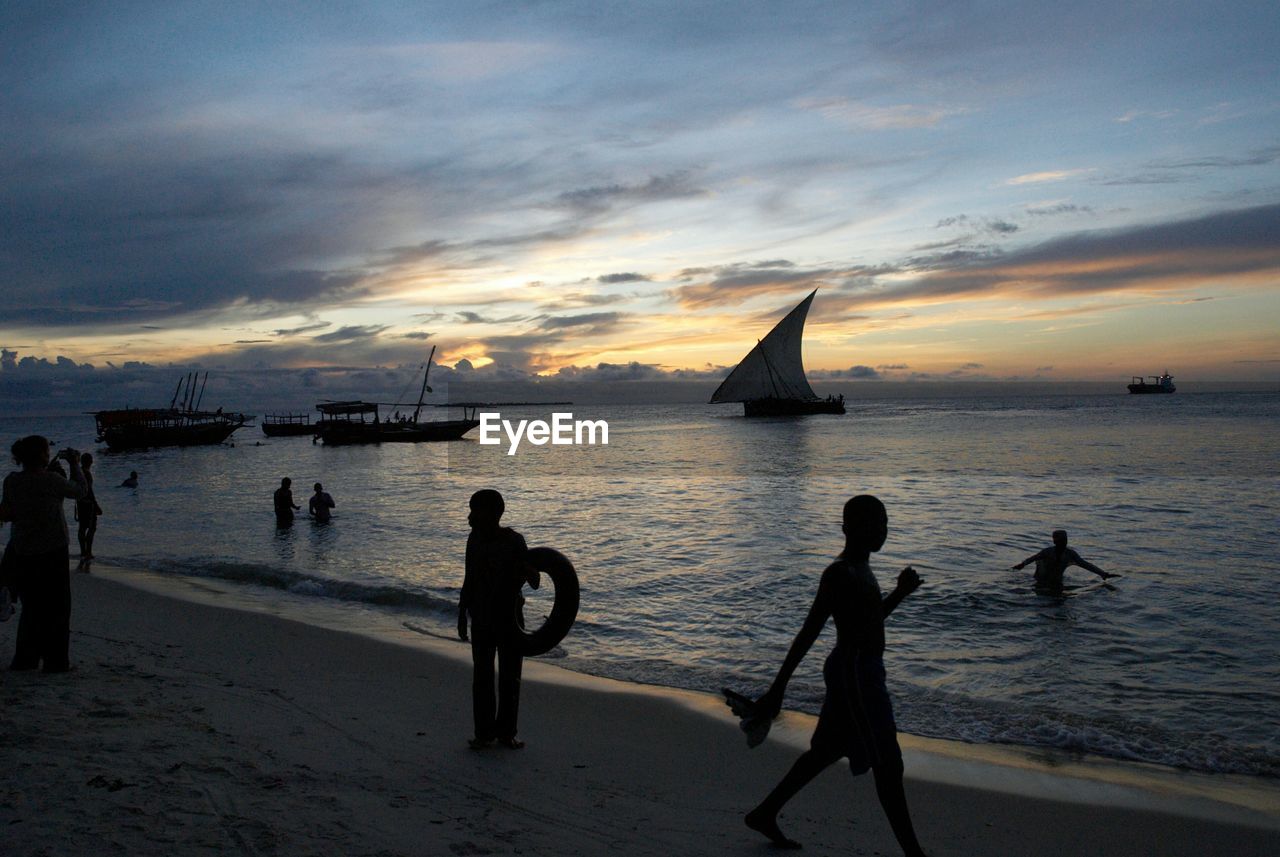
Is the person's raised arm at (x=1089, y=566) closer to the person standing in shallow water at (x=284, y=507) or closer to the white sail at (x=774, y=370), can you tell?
the person standing in shallow water at (x=284, y=507)

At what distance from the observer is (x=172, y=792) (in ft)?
13.5

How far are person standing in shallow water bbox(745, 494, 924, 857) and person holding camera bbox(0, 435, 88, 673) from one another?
5.54 metres

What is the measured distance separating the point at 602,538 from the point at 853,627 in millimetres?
15924

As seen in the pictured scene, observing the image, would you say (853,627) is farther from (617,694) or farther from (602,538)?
(602,538)

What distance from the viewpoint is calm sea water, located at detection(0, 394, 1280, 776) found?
7613 millimetres

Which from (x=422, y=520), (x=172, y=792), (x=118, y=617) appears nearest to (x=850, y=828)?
(x=172, y=792)

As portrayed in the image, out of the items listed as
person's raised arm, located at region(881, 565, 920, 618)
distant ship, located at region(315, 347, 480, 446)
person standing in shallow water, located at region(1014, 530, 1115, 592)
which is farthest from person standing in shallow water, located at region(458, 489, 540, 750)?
distant ship, located at region(315, 347, 480, 446)

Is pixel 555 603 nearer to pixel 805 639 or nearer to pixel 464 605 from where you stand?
pixel 464 605

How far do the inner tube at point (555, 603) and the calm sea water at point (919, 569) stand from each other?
3116 mm

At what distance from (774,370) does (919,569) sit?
79.0 metres

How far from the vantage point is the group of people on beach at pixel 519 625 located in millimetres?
3525

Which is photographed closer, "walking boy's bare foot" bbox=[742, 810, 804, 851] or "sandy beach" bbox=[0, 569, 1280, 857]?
"sandy beach" bbox=[0, 569, 1280, 857]

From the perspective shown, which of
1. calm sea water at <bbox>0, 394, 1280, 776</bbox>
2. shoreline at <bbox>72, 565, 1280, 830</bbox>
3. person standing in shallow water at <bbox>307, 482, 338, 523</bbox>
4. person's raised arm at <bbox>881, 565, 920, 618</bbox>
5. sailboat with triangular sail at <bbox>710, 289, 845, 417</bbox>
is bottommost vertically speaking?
calm sea water at <bbox>0, 394, 1280, 776</bbox>

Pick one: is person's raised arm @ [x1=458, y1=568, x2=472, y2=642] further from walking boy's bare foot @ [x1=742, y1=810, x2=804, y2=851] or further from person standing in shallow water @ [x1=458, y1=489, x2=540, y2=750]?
walking boy's bare foot @ [x1=742, y1=810, x2=804, y2=851]
